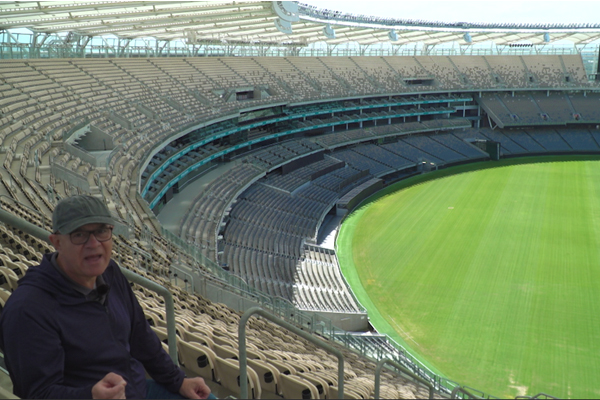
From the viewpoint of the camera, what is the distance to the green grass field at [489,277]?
16.5 meters

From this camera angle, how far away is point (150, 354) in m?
3.26

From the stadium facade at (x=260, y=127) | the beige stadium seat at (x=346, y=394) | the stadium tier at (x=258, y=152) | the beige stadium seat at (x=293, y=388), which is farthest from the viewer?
the stadium facade at (x=260, y=127)

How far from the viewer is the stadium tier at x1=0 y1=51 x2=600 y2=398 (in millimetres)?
10406

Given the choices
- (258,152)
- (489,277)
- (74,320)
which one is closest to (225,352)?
(74,320)

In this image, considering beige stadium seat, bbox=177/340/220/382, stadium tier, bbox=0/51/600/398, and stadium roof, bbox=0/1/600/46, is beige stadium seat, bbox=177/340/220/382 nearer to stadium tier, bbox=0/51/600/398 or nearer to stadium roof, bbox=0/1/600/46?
stadium tier, bbox=0/51/600/398

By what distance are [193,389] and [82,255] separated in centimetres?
108

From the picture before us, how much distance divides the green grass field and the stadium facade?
63.3 inches

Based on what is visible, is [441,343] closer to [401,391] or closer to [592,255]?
[401,391]

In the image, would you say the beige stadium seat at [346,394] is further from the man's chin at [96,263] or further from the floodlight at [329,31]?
the floodlight at [329,31]

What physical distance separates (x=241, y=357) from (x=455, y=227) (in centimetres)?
2784

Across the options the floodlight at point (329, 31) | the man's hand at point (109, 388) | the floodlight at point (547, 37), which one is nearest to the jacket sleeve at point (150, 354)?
the man's hand at point (109, 388)

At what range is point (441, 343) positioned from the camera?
17828mm

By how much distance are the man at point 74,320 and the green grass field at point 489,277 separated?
567 inches

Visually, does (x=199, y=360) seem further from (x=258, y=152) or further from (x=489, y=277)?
(x=258, y=152)
